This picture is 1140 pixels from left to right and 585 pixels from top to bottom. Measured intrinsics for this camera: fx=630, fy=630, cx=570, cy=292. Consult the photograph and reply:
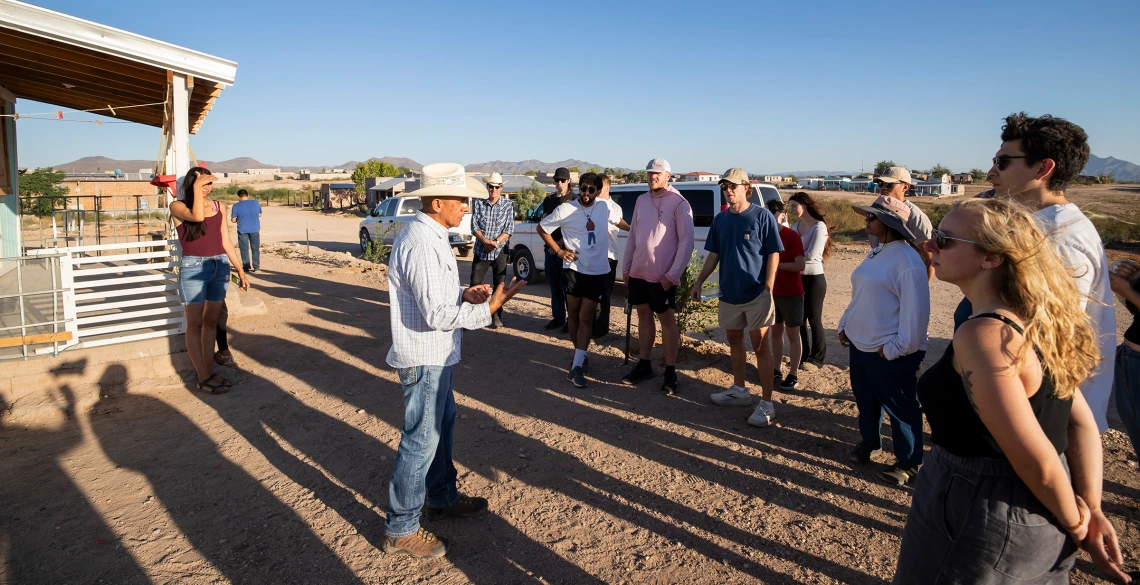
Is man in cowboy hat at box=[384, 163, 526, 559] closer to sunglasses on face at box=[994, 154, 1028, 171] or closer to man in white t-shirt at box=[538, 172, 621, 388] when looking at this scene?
sunglasses on face at box=[994, 154, 1028, 171]

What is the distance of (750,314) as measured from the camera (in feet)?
15.7

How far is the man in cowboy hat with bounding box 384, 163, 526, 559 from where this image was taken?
2910 millimetres

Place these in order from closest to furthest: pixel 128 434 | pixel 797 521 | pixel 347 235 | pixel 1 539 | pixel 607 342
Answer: pixel 1 539
pixel 797 521
pixel 128 434
pixel 607 342
pixel 347 235

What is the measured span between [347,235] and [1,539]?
78.4 feet

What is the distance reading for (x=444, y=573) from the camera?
3.03 meters

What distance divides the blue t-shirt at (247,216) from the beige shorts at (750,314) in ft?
34.0

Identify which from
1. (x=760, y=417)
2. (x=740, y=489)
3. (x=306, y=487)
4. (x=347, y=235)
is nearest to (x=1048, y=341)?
(x=740, y=489)

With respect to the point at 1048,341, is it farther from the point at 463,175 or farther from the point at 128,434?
the point at 128,434

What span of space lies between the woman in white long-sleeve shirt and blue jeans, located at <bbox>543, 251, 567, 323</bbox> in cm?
421

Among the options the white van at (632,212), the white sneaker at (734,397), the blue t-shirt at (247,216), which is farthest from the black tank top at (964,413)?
the blue t-shirt at (247,216)

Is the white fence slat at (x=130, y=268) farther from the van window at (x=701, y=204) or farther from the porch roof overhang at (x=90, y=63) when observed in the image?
the van window at (x=701, y=204)

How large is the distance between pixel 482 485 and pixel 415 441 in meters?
1.02

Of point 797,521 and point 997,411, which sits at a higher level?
point 997,411

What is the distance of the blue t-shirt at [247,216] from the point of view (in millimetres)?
12180
